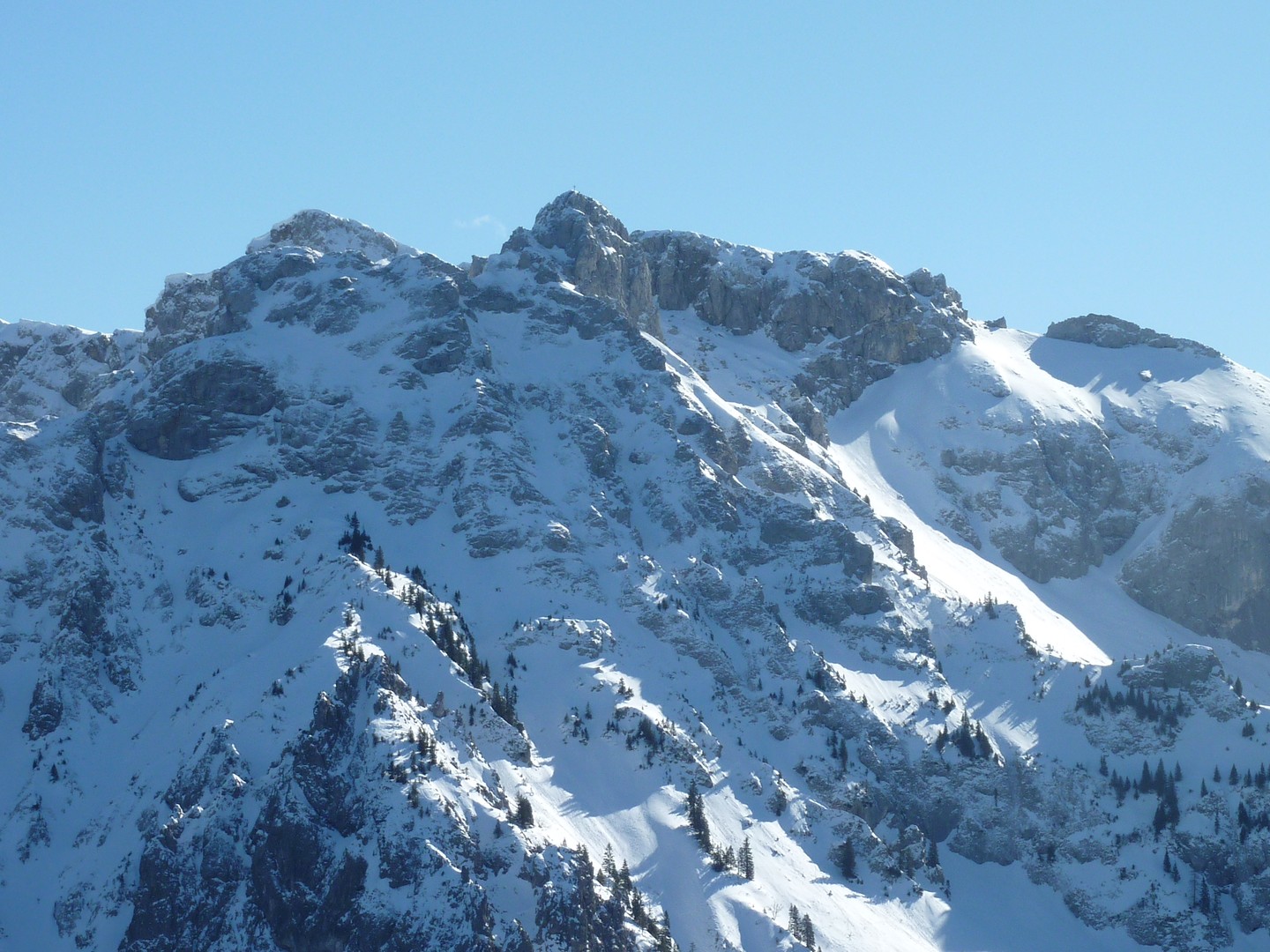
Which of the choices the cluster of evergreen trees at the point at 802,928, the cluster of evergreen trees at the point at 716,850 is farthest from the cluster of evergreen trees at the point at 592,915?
the cluster of evergreen trees at the point at 802,928

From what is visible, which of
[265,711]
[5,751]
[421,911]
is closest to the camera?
[421,911]

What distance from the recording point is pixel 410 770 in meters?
170

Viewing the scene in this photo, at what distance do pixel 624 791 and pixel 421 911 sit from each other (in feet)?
123

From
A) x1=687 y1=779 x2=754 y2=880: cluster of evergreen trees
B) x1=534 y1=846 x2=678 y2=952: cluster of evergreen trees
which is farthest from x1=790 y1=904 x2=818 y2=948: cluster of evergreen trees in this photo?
x1=534 y1=846 x2=678 y2=952: cluster of evergreen trees

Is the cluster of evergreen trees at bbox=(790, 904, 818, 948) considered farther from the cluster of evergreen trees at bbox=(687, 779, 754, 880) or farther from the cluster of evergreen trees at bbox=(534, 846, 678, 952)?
the cluster of evergreen trees at bbox=(534, 846, 678, 952)

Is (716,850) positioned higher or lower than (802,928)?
higher

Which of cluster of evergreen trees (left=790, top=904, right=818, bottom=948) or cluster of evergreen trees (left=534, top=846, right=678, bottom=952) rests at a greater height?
cluster of evergreen trees (left=534, top=846, right=678, bottom=952)

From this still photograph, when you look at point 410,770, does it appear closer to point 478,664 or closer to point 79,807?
point 478,664

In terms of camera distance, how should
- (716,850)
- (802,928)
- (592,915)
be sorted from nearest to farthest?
(592,915), (802,928), (716,850)

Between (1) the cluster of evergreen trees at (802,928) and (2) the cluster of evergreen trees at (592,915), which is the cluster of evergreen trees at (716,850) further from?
(2) the cluster of evergreen trees at (592,915)

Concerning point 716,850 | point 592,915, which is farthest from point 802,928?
point 592,915

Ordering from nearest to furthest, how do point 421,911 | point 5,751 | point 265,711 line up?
point 421,911 → point 265,711 → point 5,751

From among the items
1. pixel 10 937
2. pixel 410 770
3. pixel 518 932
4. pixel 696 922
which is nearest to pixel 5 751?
pixel 10 937

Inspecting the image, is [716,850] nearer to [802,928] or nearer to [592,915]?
[802,928]
